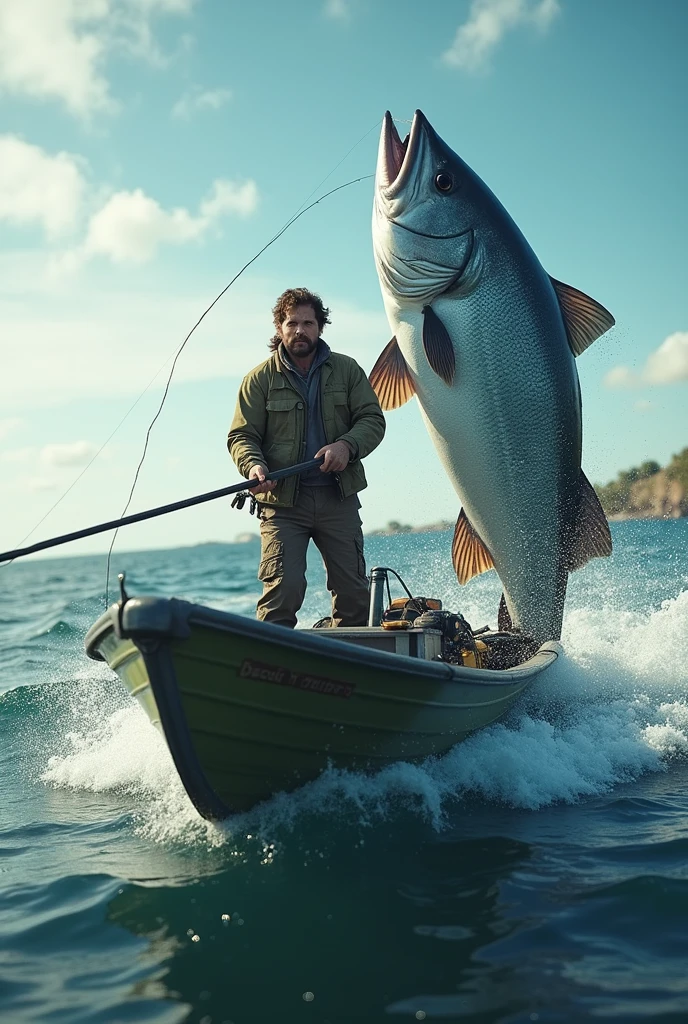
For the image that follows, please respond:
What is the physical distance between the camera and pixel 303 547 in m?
5.59

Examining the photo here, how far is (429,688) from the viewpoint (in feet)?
14.3

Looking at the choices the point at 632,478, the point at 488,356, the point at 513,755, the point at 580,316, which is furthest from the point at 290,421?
the point at 632,478

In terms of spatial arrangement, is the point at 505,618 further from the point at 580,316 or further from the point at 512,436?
the point at 580,316

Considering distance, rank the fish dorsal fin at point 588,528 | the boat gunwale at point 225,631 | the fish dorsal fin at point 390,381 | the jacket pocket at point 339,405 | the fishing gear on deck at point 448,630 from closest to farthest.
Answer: the boat gunwale at point 225,631 < the fishing gear on deck at point 448,630 < the jacket pocket at point 339,405 < the fish dorsal fin at point 390,381 < the fish dorsal fin at point 588,528

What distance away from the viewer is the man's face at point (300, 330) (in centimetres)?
552

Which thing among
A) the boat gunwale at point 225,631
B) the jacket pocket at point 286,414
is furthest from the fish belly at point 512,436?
the boat gunwale at point 225,631

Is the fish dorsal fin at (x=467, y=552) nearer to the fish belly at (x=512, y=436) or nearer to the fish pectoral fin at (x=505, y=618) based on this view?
the fish belly at (x=512, y=436)

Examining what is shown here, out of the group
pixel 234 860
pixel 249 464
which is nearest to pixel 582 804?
pixel 234 860

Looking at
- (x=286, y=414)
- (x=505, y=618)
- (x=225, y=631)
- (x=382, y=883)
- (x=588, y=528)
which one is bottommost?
(x=382, y=883)

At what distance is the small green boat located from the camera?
362 centimetres

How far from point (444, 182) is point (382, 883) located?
13.2 feet

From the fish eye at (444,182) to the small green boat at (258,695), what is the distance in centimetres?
298

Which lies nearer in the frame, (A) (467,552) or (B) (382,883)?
(B) (382,883)

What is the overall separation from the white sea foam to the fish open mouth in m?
3.39
